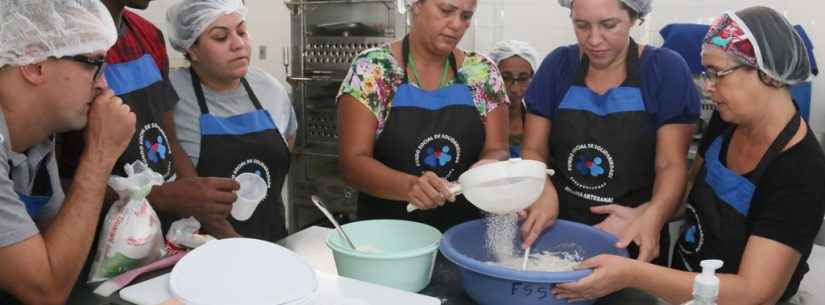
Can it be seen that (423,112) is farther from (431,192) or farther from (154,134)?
(154,134)

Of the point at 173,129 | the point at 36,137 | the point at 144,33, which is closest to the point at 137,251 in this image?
the point at 36,137

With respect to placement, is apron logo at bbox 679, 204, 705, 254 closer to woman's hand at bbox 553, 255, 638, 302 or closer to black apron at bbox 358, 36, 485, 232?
woman's hand at bbox 553, 255, 638, 302

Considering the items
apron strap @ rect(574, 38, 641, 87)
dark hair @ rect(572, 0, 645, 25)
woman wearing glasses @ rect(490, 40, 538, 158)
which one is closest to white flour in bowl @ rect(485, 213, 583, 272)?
apron strap @ rect(574, 38, 641, 87)

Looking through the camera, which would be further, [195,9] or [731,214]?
[195,9]

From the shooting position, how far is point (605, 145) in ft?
5.81

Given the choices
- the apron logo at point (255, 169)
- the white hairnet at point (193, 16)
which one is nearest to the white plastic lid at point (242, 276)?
the apron logo at point (255, 169)

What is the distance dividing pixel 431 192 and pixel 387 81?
58cm

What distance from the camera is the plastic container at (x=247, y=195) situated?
1.83 metres

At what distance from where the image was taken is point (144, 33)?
1950 mm

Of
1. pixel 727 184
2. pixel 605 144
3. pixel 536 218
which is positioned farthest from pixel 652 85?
pixel 536 218

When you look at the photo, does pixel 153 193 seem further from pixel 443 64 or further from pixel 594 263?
pixel 594 263

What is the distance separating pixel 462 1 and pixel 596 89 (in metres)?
0.47

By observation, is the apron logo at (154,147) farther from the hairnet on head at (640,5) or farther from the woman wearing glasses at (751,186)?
the hairnet on head at (640,5)

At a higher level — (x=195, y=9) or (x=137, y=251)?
(x=195, y=9)
